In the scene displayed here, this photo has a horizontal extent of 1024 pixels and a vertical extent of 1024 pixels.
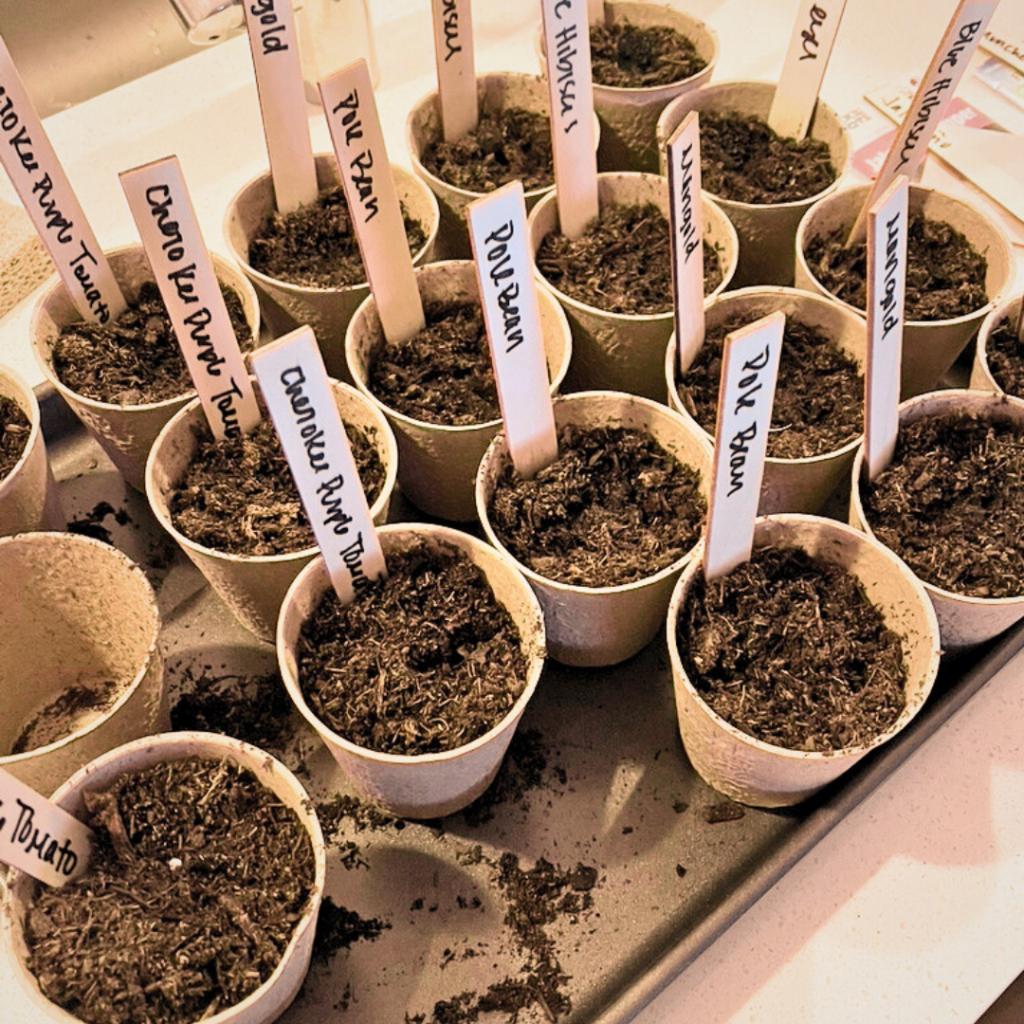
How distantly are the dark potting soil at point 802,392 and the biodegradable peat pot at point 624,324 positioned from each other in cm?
7

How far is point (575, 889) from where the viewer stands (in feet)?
3.23

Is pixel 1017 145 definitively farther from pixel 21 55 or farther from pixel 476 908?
pixel 21 55

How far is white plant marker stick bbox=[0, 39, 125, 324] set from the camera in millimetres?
1012

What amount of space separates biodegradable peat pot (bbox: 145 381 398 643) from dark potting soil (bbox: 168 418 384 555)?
0.01 meters

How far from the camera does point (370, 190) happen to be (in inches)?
41.1

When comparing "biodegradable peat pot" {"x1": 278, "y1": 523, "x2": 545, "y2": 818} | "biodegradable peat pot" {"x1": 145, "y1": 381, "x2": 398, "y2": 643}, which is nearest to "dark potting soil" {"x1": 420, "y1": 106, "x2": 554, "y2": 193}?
"biodegradable peat pot" {"x1": 145, "y1": 381, "x2": 398, "y2": 643}

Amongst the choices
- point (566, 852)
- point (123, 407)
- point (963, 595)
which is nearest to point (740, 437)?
point (963, 595)

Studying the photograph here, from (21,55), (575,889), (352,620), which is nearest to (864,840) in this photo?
(575,889)

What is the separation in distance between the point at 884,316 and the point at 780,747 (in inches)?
17.3

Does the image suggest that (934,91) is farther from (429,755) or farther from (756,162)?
(429,755)

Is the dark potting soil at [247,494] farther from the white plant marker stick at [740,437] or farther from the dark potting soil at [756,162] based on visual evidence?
the dark potting soil at [756,162]

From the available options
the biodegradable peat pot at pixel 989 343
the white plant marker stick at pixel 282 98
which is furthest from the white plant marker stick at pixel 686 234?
the white plant marker stick at pixel 282 98

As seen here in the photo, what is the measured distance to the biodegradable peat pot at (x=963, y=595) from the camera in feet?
3.20

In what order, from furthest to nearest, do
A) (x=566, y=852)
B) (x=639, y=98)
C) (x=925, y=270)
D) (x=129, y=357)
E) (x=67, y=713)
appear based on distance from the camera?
(x=639, y=98), (x=925, y=270), (x=129, y=357), (x=67, y=713), (x=566, y=852)
